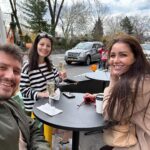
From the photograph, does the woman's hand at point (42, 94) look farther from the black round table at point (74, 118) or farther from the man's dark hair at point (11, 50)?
the man's dark hair at point (11, 50)

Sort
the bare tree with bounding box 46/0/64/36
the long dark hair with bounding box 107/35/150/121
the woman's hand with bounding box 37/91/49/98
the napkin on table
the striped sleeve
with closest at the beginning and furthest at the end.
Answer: the long dark hair with bounding box 107/35/150/121, the napkin on table, the woman's hand with bounding box 37/91/49/98, the striped sleeve, the bare tree with bounding box 46/0/64/36

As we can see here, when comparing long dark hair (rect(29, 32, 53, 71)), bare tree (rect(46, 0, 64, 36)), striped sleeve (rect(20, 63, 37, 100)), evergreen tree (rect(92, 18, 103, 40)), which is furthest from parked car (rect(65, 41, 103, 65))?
evergreen tree (rect(92, 18, 103, 40))

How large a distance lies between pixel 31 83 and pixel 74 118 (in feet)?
3.08

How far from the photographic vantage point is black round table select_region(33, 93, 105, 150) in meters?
1.87

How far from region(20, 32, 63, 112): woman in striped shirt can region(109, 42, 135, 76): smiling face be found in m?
0.81

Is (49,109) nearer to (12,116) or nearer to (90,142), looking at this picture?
(12,116)

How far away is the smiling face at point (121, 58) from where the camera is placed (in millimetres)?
2131

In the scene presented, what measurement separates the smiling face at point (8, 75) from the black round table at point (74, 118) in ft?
1.60

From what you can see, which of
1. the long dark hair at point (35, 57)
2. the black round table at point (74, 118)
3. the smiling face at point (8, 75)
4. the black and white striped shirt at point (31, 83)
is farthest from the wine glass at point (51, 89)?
the smiling face at point (8, 75)

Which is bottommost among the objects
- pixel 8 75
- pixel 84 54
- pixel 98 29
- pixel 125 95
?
pixel 84 54

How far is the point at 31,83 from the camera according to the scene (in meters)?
Answer: 2.78

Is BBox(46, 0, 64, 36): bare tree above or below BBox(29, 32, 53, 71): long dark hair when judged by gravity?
above

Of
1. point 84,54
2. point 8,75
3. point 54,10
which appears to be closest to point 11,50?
point 8,75

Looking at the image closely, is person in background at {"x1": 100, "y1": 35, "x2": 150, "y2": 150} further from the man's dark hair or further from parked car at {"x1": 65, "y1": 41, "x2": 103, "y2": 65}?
parked car at {"x1": 65, "y1": 41, "x2": 103, "y2": 65}
